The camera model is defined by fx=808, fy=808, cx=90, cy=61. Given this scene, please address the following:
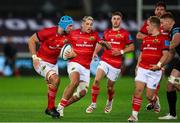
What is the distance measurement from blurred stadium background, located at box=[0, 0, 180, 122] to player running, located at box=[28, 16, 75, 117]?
638 mm

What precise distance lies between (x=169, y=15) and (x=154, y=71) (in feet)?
5.00

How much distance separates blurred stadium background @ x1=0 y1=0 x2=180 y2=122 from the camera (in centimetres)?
1958

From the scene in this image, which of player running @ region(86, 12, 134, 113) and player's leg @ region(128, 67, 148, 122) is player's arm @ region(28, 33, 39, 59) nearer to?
player's leg @ region(128, 67, 148, 122)

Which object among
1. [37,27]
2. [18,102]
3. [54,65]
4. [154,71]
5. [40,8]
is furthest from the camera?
[40,8]

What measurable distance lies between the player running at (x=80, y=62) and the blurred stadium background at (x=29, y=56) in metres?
0.48

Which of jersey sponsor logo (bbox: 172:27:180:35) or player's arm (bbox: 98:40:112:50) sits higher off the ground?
jersey sponsor logo (bbox: 172:27:180:35)

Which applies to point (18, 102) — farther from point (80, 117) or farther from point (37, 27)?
point (37, 27)

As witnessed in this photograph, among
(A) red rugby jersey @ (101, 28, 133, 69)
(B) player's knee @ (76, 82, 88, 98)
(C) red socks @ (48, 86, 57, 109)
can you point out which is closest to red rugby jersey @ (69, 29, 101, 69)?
(B) player's knee @ (76, 82, 88, 98)

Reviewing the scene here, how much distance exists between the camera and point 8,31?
131ft

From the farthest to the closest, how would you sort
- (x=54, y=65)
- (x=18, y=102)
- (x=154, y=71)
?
(x=18, y=102) → (x=54, y=65) → (x=154, y=71)

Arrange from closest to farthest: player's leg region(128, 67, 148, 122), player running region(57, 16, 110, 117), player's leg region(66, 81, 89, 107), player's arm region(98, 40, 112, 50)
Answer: player's leg region(128, 67, 148, 122) < player running region(57, 16, 110, 117) < player's leg region(66, 81, 89, 107) < player's arm region(98, 40, 112, 50)

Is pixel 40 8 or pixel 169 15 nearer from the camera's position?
pixel 169 15

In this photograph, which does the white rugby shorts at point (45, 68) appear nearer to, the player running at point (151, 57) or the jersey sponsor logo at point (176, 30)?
the player running at point (151, 57)

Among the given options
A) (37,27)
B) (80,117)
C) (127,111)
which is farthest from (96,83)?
(37,27)
